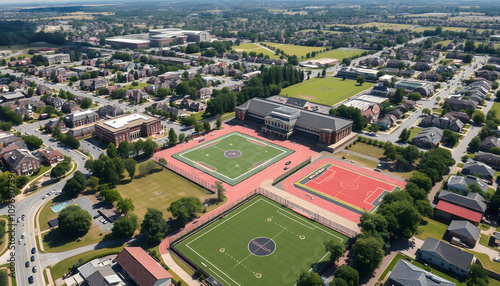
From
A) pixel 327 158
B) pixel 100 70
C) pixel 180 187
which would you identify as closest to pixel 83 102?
pixel 100 70

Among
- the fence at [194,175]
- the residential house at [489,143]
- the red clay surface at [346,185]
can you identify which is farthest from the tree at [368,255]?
the residential house at [489,143]

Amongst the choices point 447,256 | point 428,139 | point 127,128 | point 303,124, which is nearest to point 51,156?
point 127,128

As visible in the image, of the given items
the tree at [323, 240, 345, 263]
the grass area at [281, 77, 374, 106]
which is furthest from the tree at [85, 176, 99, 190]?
the grass area at [281, 77, 374, 106]

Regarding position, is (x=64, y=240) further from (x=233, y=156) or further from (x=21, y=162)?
(x=233, y=156)

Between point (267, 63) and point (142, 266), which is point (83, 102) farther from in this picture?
point (267, 63)

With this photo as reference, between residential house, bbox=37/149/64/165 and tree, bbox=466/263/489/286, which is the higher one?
tree, bbox=466/263/489/286

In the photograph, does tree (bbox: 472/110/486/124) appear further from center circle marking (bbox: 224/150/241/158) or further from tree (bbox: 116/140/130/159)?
tree (bbox: 116/140/130/159)
